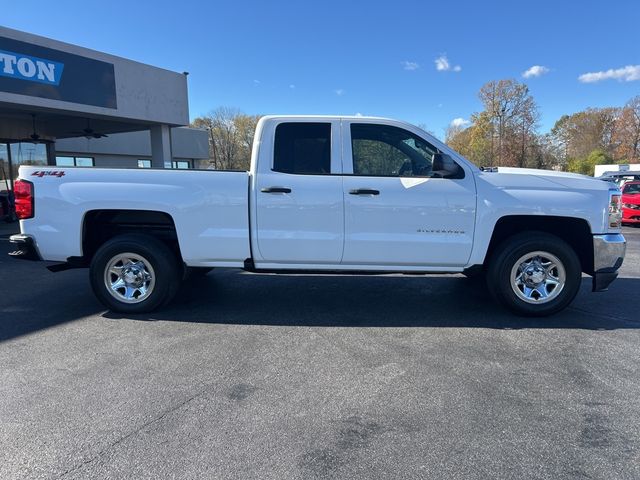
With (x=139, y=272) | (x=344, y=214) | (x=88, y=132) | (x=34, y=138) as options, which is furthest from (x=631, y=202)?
(x=34, y=138)

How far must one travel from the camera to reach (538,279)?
4.91 m

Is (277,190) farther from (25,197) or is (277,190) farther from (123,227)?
(25,197)

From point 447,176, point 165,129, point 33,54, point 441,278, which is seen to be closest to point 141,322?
point 447,176

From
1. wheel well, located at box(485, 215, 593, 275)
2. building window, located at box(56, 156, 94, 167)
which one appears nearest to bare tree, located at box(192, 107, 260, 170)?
building window, located at box(56, 156, 94, 167)

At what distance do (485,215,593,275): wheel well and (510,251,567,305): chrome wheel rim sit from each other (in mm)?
359

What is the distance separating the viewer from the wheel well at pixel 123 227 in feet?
17.0

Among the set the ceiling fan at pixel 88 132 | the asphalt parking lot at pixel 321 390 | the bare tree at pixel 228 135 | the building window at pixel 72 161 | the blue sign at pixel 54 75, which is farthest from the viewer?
the bare tree at pixel 228 135

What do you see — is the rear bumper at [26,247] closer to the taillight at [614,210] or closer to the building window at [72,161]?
the taillight at [614,210]

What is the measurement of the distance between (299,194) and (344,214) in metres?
0.54

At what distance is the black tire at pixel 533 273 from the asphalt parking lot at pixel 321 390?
0.69 feet

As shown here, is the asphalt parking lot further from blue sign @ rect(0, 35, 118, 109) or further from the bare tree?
the bare tree

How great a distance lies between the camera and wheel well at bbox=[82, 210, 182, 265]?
5.17 meters

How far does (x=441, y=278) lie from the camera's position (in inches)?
276

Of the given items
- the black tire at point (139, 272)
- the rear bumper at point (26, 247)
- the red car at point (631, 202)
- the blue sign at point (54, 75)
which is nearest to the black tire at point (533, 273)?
the black tire at point (139, 272)
